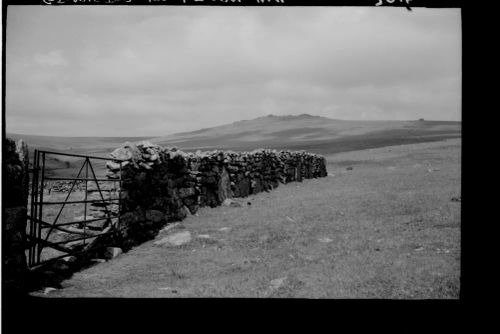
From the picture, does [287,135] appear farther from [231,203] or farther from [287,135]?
[231,203]

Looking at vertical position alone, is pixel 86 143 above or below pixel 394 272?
above

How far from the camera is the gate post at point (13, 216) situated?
561 centimetres

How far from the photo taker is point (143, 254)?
356 inches

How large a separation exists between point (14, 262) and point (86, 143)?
79.1 m

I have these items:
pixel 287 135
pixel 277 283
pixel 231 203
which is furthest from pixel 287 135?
pixel 277 283

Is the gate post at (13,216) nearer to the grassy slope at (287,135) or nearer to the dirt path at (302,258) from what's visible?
the dirt path at (302,258)

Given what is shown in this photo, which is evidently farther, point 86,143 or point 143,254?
point 86,143

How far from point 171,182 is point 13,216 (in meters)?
6.51

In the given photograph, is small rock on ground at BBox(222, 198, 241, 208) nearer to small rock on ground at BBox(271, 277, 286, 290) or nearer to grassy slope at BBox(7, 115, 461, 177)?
small rock on ground at BBox(271, 277, 286, 290)

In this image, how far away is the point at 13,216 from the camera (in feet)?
19.0

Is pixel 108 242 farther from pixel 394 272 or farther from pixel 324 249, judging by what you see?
pixel 394 272

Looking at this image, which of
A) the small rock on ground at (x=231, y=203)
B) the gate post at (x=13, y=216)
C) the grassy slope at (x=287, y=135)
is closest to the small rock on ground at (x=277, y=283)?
the gate post at (x=13, y=216)
